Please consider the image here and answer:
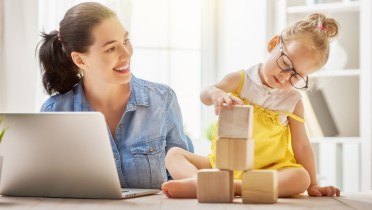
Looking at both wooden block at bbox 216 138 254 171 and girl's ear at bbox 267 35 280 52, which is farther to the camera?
girl's ear at bbox 267 35 280 52

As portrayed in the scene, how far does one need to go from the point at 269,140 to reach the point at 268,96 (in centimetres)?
13

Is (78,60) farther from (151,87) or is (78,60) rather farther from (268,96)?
(268,96)

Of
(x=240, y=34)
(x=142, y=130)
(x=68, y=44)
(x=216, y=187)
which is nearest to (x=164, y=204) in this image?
(x=216, y=187)

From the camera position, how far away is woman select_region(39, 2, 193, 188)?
223 cm

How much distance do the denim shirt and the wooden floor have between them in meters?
0.47

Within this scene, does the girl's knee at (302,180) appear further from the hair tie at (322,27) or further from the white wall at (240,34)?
the white wall at (240,34)

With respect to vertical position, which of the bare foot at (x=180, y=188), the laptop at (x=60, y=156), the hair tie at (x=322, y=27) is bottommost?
the bare foot at (x=180, y=188)

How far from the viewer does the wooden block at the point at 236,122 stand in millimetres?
1653

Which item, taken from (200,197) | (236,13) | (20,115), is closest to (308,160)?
(200,197)

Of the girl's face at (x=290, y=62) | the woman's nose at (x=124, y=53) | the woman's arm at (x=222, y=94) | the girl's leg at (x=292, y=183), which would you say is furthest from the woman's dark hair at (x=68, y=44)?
the girl's leg at (x=292, y=183)

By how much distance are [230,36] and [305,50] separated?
2372 millimetres

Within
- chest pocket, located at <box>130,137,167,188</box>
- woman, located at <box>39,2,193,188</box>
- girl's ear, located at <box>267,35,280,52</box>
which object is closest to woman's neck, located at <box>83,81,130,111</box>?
woman, located at <box>39,2,193,188</box>

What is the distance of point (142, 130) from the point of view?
2264mm

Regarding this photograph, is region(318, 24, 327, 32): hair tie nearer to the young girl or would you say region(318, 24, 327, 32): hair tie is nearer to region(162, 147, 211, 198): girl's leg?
the young girl
